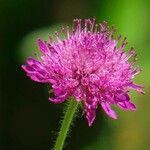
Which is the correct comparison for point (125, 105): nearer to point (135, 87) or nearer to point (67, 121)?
point (135, 87)

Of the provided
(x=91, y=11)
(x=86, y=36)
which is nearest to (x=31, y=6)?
(x=91, y=11)

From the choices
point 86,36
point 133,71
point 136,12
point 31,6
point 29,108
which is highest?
point 31,6

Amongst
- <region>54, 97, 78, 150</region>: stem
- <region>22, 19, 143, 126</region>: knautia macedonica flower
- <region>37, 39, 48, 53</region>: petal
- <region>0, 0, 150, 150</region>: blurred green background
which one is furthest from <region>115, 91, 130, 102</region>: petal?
<region>0, 0, 150, 150</region>: blurred green background

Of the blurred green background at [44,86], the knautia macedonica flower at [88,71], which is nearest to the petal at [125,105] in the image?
the knautia macedonica flower at [88,71]

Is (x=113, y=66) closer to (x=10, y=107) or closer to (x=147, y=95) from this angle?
(x=147, y=95)

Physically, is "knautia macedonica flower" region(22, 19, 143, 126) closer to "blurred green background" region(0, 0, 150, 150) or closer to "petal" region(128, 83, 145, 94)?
"petal" region(128, 83, 145, 94)

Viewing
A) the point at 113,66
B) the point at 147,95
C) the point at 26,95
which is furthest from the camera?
the point at 26,95
